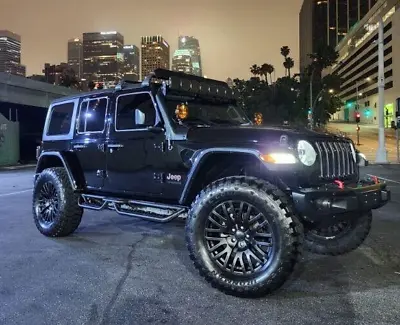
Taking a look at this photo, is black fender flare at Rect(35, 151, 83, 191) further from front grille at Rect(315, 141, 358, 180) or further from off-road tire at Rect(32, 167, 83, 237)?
front grille at Rect(315, 141, 358, 180)

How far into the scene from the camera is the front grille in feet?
15.5

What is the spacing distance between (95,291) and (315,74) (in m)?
80.2

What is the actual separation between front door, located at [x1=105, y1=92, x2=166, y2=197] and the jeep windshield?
250mm

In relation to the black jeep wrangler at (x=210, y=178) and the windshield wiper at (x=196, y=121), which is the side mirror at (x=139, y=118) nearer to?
the black jeep wrangler at (x=210, y=178)

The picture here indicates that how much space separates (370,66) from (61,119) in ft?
418

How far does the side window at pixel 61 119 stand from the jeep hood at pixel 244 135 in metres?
2.65

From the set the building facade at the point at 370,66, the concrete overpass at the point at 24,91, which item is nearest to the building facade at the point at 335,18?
the building facade at the point at 370,66

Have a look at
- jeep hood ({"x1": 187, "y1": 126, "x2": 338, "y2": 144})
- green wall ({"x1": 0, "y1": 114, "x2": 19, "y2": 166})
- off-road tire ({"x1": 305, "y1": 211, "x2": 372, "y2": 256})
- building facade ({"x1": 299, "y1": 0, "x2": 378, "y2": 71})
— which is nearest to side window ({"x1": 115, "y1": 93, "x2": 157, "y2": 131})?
jeep hood ({"x1": 187, "y1": 126, "x2": 338, "y2": 144})

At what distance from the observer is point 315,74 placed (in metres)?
80.2

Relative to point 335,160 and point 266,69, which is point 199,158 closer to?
point 335,160

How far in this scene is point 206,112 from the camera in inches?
237

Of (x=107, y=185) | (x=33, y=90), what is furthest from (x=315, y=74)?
(x=107, y=185)

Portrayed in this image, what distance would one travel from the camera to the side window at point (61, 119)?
23.1 feet

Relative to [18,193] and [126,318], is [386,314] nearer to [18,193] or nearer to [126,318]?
[126,318]
